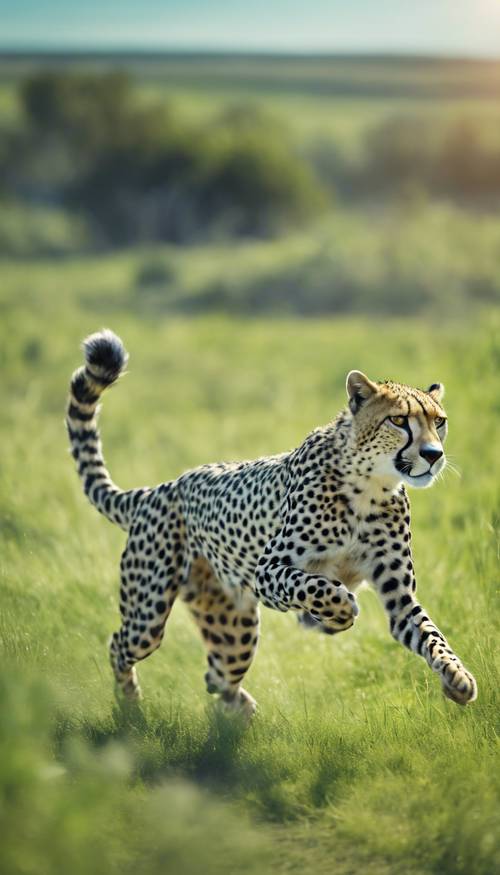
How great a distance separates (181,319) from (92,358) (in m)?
15.1

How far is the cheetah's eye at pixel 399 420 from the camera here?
4.54 m

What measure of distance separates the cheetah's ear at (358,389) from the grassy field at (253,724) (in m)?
1.12

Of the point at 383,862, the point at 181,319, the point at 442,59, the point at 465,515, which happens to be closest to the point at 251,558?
the point at 383,862

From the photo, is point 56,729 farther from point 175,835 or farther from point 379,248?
point 379,248

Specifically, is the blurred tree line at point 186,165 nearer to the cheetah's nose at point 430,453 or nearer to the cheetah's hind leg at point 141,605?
the cheetah's hind leg at point 141,605

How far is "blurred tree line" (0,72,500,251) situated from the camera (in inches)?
1266

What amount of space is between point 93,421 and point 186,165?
28.4 m

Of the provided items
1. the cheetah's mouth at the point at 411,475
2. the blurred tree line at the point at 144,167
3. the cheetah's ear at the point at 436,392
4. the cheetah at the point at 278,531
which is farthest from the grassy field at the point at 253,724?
the blurred tree line at the point at 144,167

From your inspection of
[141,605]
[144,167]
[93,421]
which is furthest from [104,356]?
[144,167]

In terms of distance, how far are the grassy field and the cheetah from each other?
29cm

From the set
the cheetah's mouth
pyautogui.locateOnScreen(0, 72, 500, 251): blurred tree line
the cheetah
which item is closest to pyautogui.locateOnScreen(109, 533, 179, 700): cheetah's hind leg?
the cheetah

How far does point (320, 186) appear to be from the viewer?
34906 mm

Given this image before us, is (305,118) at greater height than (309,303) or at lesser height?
greater

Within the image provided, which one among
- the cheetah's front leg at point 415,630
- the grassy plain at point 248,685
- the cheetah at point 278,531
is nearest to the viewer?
the grassy plain at point 248,685
